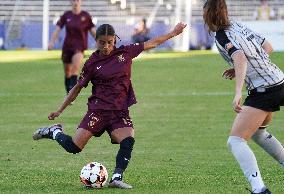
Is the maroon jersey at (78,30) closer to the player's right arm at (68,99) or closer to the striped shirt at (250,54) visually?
the player's right arm at (68,99)

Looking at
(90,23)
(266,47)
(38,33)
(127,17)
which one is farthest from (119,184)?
(127,17)

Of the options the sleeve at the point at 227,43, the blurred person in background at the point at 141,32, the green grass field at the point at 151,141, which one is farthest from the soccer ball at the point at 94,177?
the blurred person in background at the point at 141,32

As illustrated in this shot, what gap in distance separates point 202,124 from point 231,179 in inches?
256

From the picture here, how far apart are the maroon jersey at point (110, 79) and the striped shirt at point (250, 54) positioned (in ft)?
5.15

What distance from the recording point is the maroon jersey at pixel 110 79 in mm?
10578

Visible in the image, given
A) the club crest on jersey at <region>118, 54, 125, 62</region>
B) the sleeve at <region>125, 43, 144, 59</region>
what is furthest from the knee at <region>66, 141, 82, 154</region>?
the sleeve at <region>125, 43, 144, 59</region>

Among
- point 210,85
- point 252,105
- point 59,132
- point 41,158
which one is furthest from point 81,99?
point 252,105

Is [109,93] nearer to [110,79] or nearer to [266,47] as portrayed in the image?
[110,79]

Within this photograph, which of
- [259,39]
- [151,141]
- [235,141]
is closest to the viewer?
[235,141]

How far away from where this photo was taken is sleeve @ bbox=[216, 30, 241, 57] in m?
9.20

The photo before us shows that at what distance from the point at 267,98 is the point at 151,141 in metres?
5.80

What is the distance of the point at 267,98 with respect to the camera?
9305 millimetres

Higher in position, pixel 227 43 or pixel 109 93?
pixel 227 43

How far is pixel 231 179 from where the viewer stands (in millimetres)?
10898
